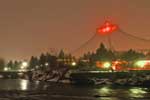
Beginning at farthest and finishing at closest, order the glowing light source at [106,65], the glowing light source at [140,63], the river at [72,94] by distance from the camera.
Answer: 1. the glowing light source at [106,65]
2. the glowing light source at [140,63]
3. the river at [72,94]

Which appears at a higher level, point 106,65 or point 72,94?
point 106,65

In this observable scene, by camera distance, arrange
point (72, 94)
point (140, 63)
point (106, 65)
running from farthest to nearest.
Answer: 1. point (106, 65)
2. point (140, 63)
3. point (72, 94)

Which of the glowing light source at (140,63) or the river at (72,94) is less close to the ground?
the glowing light source at (140,63)

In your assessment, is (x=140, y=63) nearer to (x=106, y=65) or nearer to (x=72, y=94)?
(x=106, y=65)

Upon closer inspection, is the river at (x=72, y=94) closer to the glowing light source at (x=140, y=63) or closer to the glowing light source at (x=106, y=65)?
the glowing light source at (x=140, y=63)

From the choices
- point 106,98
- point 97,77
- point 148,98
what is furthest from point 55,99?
point 97,77

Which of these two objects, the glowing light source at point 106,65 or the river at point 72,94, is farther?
the glowing light source at point 106,65

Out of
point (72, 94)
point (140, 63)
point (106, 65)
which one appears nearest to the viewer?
point (72, 94)

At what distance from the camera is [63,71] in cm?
17325

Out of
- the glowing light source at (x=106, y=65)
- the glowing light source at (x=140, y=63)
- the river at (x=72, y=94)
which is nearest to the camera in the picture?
the river at (x=72, y=94)

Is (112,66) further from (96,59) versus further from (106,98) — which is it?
(106,98)

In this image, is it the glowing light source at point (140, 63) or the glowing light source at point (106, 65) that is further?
the glowing light source at point (106, 65)

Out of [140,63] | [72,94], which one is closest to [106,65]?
[140,63]

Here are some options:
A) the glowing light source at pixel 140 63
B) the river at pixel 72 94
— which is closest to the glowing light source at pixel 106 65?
the glowing light source at pixel 140 63
